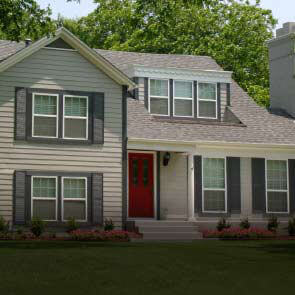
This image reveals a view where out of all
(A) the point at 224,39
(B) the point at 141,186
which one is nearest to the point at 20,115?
(B) the point at 141,186

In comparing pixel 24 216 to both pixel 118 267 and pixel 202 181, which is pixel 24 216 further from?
pixel 118 267

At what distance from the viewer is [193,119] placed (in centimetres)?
2834

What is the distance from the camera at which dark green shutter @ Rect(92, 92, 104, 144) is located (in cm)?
2456

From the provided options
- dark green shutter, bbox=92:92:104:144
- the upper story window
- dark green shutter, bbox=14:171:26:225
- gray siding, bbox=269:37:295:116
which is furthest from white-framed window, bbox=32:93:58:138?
gray siding, bbox=269:37:295:116

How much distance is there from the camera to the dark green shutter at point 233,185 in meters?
27.0

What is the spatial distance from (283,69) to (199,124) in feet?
18.8

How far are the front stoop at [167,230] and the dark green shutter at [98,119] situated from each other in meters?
2.96

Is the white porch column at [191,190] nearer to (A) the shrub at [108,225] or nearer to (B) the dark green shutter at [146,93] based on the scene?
(B) the dark green shutter at [146,93]

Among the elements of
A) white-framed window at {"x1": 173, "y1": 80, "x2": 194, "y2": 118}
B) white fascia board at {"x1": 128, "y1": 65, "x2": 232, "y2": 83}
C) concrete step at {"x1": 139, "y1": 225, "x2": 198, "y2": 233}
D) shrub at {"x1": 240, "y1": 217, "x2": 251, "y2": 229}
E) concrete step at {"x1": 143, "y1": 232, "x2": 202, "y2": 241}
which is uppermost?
white fascia board at {"x1": 128, "y1": 65, "x2": 232, "y2": 83}

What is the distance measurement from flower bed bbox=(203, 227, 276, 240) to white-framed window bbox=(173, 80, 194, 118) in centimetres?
528

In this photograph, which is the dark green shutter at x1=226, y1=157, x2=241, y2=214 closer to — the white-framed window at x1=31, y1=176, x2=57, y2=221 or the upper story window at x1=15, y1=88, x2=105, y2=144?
the upper story window at x1=15, y1=88, x2=105, y2=144

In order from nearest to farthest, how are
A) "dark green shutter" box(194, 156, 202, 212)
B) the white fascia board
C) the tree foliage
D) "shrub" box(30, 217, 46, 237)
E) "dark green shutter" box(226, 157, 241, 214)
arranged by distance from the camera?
the tree foliage → "shrub" box(30, 217, 46, 237) → "dark green shutter" box(194, 156, 202, 212) → "dark green shutter" box(226, 157, 241, 214) → the white fascia board

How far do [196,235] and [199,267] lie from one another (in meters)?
11.6

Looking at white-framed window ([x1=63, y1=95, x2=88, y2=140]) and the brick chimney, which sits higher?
the brick chimney
